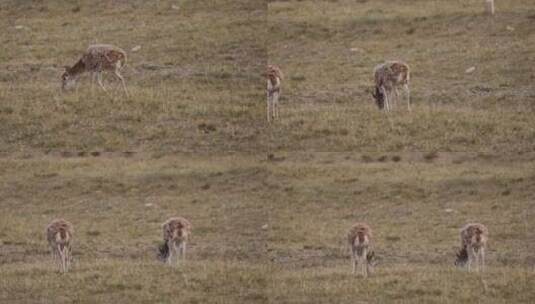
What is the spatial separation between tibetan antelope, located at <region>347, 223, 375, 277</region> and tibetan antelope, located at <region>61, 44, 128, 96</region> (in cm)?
417

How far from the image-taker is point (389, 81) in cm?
1933

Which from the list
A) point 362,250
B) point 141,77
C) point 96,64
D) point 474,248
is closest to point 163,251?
point 362,250

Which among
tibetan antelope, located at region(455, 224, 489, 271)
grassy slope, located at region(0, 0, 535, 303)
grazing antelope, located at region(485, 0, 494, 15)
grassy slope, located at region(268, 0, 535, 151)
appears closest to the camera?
tibetan antelope, located at region(455, 224, 489, 271)

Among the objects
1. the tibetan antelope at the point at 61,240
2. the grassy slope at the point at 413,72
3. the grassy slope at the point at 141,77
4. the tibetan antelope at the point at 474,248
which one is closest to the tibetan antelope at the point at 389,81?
the grassy slope at the point at 413,72

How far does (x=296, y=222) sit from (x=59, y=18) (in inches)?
219

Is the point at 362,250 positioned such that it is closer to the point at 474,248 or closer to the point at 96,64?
the point at 474,248

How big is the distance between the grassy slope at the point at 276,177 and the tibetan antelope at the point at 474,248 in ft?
0.56

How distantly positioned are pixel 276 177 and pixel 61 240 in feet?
10.1

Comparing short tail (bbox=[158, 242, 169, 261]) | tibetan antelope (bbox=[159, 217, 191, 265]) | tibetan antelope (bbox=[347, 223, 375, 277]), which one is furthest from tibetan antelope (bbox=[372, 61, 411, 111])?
short tail (bbox=[158, 242, 169, 261])

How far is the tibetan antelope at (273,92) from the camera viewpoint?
19141mm

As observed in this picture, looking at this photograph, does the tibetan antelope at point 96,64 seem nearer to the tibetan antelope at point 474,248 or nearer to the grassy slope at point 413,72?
the grassy slope at point 413,72

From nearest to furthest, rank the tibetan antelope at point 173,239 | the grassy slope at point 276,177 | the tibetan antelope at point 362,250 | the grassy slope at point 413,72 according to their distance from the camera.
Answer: the grassy slope at point 276,177, the tibetan antelope at point 362,250, the tibetan antelope at point 173,239, the grassy slope at point 413,72

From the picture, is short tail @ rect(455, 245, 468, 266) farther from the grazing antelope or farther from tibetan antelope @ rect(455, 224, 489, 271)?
the grazing antelope

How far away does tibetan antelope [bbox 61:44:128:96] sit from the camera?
19688 millimetres
